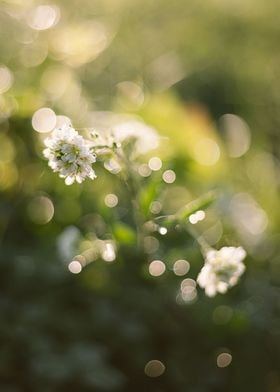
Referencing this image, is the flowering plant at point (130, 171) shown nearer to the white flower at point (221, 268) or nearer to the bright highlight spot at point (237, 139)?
the white flower at point (221, 268)

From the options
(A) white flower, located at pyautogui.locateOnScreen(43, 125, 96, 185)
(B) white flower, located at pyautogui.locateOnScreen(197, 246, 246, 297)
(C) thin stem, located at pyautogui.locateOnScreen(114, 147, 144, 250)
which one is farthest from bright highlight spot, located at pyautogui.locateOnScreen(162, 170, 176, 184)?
(A) white flower, located at pyautogui.locateOnScreen(43, 125, 96, 185)

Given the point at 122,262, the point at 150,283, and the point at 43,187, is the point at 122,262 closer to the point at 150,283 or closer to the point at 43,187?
the point at 150,283

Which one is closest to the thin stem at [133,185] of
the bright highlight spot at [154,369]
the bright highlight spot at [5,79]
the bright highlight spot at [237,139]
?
the bright highlight spot at [154,369]

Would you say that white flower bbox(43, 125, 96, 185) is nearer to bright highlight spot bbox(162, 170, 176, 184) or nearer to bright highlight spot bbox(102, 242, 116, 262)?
bright highlight spot bbox(102, 242, 116, 262)

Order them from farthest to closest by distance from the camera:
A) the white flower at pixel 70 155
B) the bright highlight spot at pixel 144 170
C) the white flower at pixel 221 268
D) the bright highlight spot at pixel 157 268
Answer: the bright highlight spot at pixel 157 268 → the bright highlight spot at pixel 144 170 → the white flower at pixel 221 268 → the white flower at pixel 70 155

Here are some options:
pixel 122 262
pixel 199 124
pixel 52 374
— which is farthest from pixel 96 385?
pixel 199 124

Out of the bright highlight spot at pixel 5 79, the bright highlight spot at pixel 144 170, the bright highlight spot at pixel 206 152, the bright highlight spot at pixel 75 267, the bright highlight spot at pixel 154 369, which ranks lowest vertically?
the bright highlight spot at pixel 154 369
